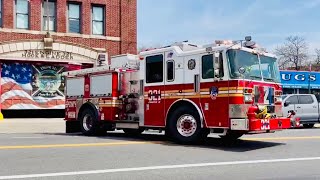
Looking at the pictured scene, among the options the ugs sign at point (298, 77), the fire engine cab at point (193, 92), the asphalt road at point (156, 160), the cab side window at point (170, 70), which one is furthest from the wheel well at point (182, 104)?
the ugs sign at point (298, 77)

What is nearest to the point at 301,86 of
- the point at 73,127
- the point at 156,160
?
the point at 73,127

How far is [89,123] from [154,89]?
138 inches

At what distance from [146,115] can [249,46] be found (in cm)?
363

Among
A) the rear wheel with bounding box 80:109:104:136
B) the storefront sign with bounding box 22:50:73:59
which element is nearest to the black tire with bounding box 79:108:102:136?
the rear wheel with bounding box 80:109:104:136

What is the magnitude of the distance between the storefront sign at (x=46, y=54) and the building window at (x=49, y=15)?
53.2 inches

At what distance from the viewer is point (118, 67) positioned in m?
14.9

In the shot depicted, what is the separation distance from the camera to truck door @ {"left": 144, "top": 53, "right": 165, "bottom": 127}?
13.1 m

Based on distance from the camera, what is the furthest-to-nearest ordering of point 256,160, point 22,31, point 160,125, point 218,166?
point 22,31, point 160,125, point 256,160, point 218,166

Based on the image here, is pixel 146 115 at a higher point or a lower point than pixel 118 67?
lower

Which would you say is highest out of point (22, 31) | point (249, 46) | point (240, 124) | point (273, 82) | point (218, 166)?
point (22, 31)

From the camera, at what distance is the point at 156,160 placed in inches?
379

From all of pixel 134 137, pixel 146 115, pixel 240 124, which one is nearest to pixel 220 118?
pixel 240 124

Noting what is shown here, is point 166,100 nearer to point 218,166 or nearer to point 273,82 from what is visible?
point 273,82

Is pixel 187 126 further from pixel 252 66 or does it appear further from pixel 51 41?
pixel 51 41
